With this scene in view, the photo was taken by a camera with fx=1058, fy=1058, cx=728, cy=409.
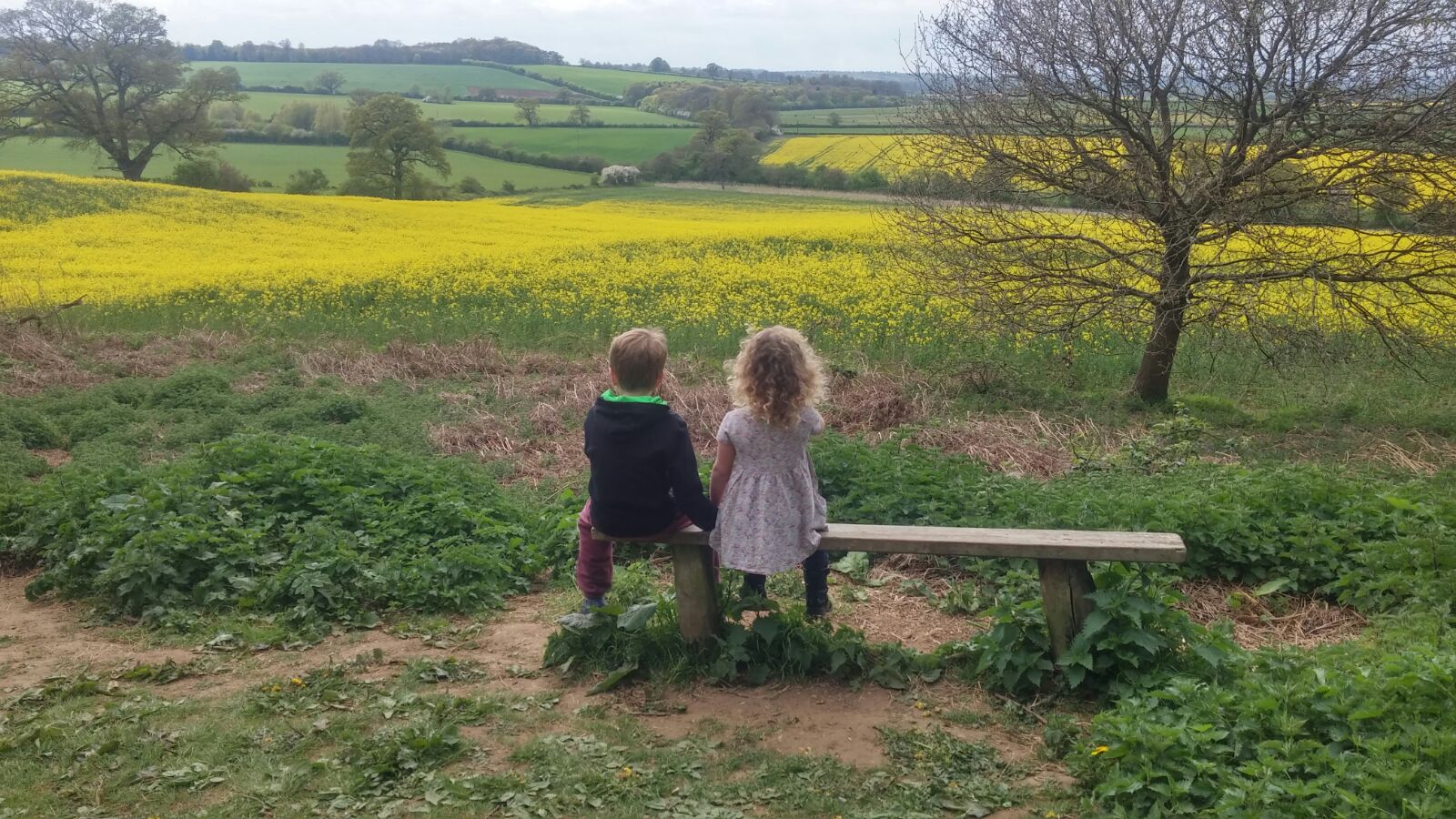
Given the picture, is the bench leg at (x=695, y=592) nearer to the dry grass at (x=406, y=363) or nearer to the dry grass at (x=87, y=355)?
the dry grass at (x=406, y=363)

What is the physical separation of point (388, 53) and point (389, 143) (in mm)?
50438

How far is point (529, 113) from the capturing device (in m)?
62.6

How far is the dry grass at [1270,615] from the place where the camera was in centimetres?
493

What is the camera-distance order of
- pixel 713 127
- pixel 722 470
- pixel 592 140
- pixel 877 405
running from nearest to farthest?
pixel 722 470
pixel 877 405
pixel 713 127
pixel 592 140

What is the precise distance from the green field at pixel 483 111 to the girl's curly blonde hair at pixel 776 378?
60.1 meters

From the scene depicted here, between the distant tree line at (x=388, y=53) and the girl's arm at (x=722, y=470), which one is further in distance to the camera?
the distant tree line at (x=388, y=53)

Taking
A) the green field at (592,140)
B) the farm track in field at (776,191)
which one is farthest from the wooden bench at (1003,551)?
the green field at (592,140)

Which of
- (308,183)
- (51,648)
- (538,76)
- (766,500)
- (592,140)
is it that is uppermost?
(538,76)

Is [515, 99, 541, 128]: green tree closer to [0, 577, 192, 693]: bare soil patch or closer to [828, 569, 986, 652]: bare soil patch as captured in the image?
[0, 577, 192, 693]: bare soil patch

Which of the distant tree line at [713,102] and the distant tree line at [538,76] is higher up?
the distant tree line at [538,76]

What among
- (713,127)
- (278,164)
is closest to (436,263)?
(713,127)

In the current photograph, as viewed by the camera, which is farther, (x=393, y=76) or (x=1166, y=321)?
(x=393, y=76)

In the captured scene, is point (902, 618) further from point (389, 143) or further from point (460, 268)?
point (389, 143)

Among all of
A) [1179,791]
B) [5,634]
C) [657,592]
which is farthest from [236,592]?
[1179,791]
